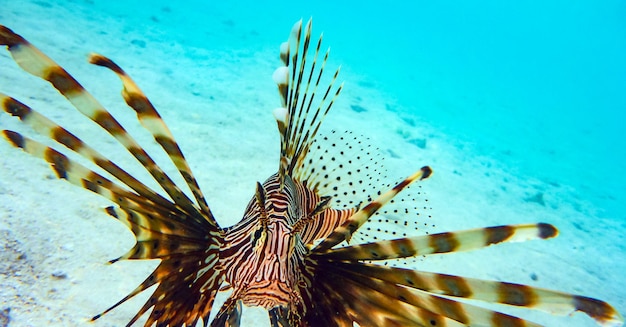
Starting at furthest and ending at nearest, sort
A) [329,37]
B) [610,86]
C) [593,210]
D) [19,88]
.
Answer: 1. [610,86]
2. [329,37]
3. [593,210]
4. [19,88]

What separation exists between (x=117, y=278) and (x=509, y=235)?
3107mm

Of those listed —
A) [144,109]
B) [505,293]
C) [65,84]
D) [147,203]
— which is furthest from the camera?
[147,203]

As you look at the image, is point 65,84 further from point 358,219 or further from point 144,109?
point 358,219

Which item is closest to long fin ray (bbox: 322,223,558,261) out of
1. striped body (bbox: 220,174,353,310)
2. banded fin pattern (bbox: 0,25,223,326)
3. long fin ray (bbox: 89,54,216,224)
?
striped body (bbox: 220,174,353,310)

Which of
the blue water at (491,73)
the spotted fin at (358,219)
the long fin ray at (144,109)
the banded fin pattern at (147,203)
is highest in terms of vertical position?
the blue water at (491,73)

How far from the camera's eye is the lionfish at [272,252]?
1.16 meters

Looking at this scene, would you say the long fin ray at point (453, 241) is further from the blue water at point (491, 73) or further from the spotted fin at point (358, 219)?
the blue water at point (491, 73)

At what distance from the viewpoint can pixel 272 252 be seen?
1.47 meters

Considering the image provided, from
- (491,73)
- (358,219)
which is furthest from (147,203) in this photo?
(491,73)

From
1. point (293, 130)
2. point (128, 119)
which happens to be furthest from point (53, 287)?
point (128, 119)

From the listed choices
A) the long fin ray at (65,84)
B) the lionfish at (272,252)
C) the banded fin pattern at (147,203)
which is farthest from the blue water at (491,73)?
the long fin ray at (65,84)

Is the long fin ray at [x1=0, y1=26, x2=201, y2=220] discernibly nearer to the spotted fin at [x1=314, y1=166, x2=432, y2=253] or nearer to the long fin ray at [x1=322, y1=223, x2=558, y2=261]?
the spotted fin at [x1=314, y1=166, x2=432, y2=253]

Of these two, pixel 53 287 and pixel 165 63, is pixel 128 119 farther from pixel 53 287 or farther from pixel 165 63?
pixel 165 63

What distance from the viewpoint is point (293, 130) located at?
214cm
